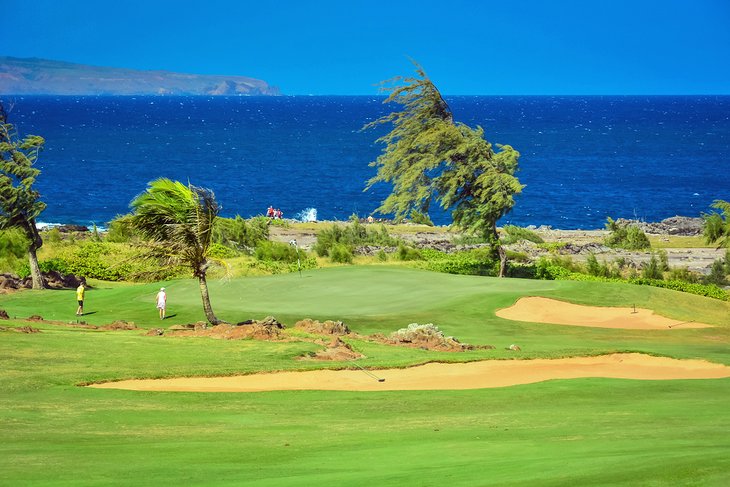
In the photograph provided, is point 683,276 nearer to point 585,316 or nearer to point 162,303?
point 585,316

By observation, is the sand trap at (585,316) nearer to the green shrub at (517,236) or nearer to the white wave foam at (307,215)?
the green shrub at (517,236)

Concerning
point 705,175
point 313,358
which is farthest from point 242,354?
point 705,175

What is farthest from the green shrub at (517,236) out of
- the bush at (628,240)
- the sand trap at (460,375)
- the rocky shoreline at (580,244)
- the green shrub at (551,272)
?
Result: the sand trap at (460,375)

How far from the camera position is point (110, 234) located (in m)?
51.2

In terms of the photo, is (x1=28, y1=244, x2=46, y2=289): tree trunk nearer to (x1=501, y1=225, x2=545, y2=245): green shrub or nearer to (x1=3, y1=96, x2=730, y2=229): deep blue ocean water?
(x1=501, y1=225, x2=545, y2=245): green shrub

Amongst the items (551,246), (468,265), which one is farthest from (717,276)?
(551,246)

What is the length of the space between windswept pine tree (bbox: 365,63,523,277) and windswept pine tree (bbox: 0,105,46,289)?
526 inches

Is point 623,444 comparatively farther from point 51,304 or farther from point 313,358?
point 51,304

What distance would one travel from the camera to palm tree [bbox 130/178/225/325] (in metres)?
25.0

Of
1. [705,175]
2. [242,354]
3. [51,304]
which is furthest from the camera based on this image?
[705,175]

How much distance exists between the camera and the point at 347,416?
52.6 feet

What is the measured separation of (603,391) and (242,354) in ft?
25.4

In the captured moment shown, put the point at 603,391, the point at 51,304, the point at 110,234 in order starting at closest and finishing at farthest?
the point at 603,391, the point at 51,304, the point at 110,234

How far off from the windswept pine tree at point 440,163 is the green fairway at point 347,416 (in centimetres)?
1179
